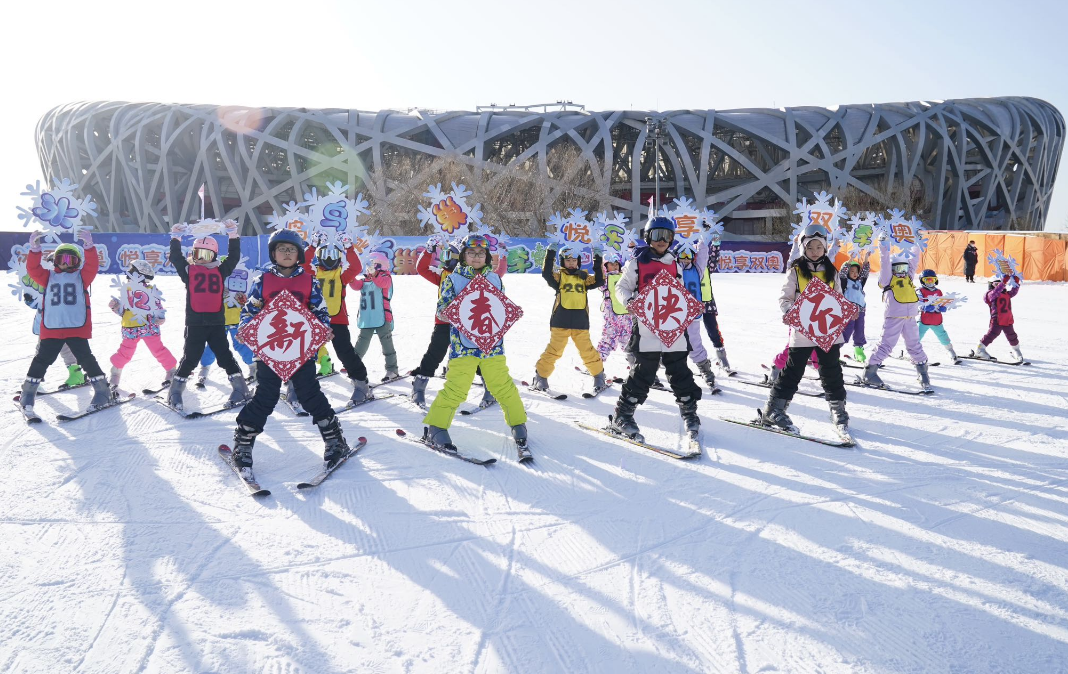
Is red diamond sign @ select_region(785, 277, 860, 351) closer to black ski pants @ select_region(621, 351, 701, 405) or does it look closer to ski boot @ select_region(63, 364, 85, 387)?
black ski pants @ select_region(621, 351, 701, 405)

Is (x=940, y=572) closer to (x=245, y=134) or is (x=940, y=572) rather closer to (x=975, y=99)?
(x=245, y=134)

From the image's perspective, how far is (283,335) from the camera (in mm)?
4234

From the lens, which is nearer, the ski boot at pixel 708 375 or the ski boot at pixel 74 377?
the ski boot at pixel 708 375

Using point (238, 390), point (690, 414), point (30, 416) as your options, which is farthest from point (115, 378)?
point (690, 414)

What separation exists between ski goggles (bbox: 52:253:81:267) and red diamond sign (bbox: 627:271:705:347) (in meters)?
4.79

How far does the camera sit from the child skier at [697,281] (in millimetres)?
6730

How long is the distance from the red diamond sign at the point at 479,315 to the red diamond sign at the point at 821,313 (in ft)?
7.05

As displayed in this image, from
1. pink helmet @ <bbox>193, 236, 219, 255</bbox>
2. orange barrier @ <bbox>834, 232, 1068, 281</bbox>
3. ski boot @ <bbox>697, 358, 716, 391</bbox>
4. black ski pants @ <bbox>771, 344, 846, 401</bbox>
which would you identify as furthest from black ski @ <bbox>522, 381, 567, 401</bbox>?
orange barrier @ <bbox>834, 232, 1068, 281</bbox>

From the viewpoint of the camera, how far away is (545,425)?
18.7ft

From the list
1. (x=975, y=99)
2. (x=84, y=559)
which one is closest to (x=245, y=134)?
(x=84, y=559)

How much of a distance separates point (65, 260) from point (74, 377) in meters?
1.95

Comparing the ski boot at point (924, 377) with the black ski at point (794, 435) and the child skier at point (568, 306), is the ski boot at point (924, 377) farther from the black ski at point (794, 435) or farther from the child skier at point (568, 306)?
the child skier at point (568, 306)

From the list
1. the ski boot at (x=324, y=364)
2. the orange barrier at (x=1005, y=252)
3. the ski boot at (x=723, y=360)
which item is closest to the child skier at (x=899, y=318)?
the ski boot at (x=723, y=360)

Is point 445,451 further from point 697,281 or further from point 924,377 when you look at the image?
point 924,377
